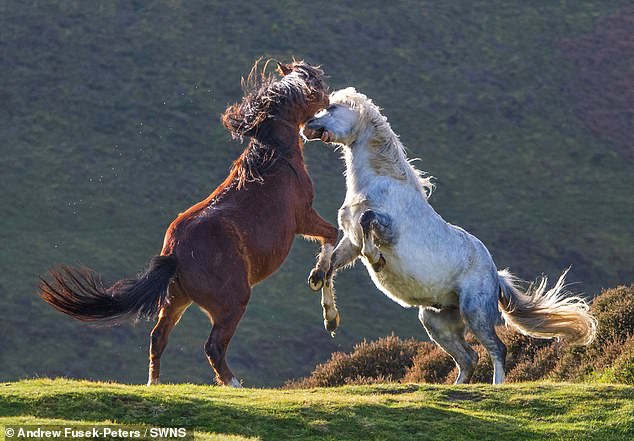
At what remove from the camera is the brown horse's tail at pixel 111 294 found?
427 inches

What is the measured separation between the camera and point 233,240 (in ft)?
36.9

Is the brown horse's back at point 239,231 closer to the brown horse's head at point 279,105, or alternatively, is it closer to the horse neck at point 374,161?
the brown horse's head at point 279,105

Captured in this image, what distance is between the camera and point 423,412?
948 centimetres

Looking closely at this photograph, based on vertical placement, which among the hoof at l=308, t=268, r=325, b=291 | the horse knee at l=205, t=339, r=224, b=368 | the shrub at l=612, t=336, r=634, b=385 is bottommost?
the shrub at l=612, t=336, r=634, b=385

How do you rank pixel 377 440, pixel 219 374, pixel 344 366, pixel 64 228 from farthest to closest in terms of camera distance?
pixel 64 228, pixel 344 366, pixel 219 374, pixel 377 440

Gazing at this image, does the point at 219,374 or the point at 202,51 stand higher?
the point at 202,51

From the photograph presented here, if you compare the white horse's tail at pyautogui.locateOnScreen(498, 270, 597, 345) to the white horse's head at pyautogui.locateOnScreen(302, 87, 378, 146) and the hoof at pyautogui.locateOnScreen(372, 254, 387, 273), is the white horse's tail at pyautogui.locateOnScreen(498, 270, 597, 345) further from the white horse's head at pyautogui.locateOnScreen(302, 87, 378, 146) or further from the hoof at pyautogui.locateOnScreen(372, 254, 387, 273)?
the white horse's head at pyautogui.locateOnScreen(302, 87, 378, 146)

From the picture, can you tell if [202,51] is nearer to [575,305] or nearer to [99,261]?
[99,261]

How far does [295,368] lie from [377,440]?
19.4 meters

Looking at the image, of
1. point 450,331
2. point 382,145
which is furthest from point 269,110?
point 450,331

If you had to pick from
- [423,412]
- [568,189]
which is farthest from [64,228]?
[423,412]

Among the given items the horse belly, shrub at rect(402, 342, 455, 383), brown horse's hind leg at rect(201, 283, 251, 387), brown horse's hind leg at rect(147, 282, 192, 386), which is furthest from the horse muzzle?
shrub at rect(402, 342, 455, 383)

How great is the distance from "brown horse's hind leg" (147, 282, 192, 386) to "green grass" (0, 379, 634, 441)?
3.43 feet

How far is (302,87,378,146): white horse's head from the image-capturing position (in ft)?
36.9
